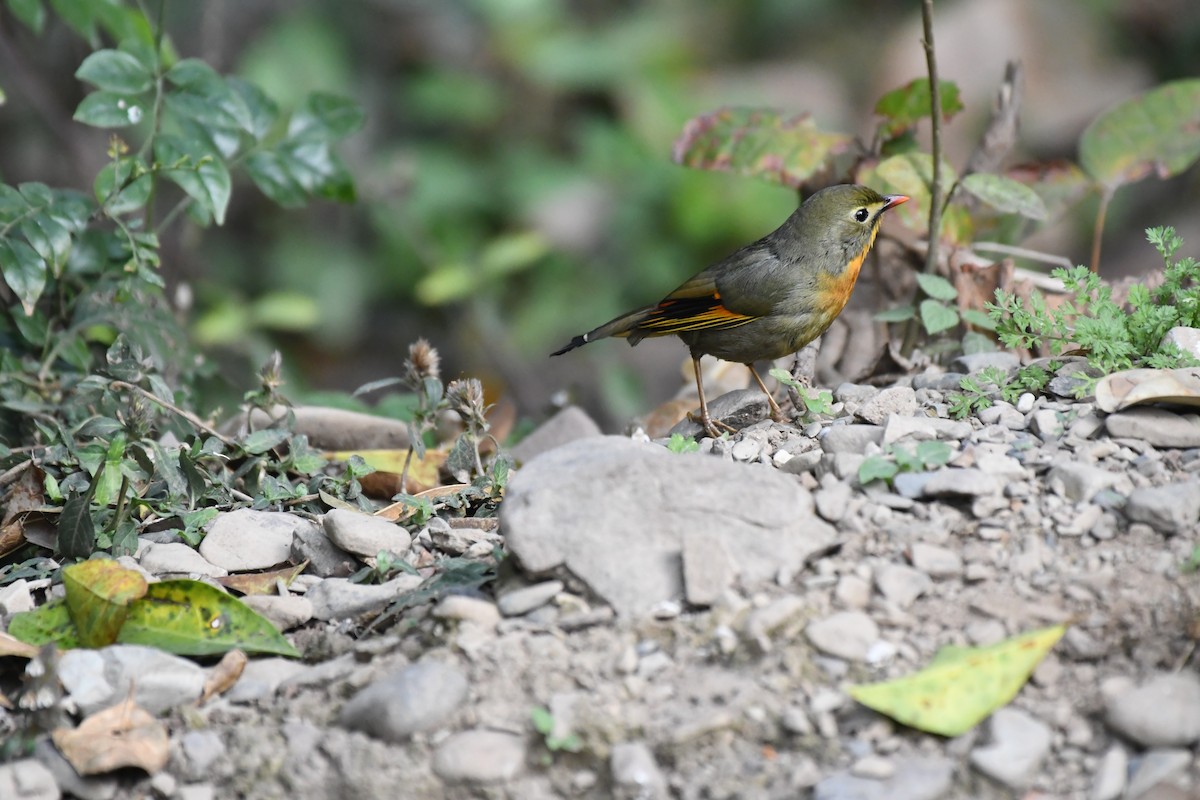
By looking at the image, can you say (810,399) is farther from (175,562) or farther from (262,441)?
(175,562)

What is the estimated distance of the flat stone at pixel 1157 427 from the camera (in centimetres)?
A: 303

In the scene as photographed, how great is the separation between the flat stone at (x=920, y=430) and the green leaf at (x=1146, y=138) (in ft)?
6.02

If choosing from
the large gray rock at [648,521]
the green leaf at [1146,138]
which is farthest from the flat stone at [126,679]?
the green leaf at [1146,138]

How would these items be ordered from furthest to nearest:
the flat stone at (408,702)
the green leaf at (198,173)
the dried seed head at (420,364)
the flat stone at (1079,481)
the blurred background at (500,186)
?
the blurred background at (500,186)
the green leaf at (198,173)
the dried seed head at (420,364)
the flat stone at (1079,481)
the flat stone at (408,702)

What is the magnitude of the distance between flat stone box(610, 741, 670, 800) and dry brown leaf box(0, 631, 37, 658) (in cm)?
130

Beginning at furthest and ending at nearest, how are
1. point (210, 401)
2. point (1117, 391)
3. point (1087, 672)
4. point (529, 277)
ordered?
point (529, 277), point (210, 401), point (1117, 391), point (1087, 672)

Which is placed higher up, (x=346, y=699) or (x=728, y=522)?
(x=728, y=522)

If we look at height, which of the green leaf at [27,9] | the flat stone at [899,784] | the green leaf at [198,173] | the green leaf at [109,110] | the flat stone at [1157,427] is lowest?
the flat stone at [899,784]

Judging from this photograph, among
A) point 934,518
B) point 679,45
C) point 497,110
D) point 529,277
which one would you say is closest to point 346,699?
point 934,518

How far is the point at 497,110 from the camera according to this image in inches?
319

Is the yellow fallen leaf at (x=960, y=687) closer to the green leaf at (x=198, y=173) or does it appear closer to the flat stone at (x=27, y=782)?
the flat stone at (x=27, y=782)

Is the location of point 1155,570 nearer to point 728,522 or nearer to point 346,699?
point 728,522

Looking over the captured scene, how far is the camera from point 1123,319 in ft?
11.2

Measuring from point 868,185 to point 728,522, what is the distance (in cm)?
211
